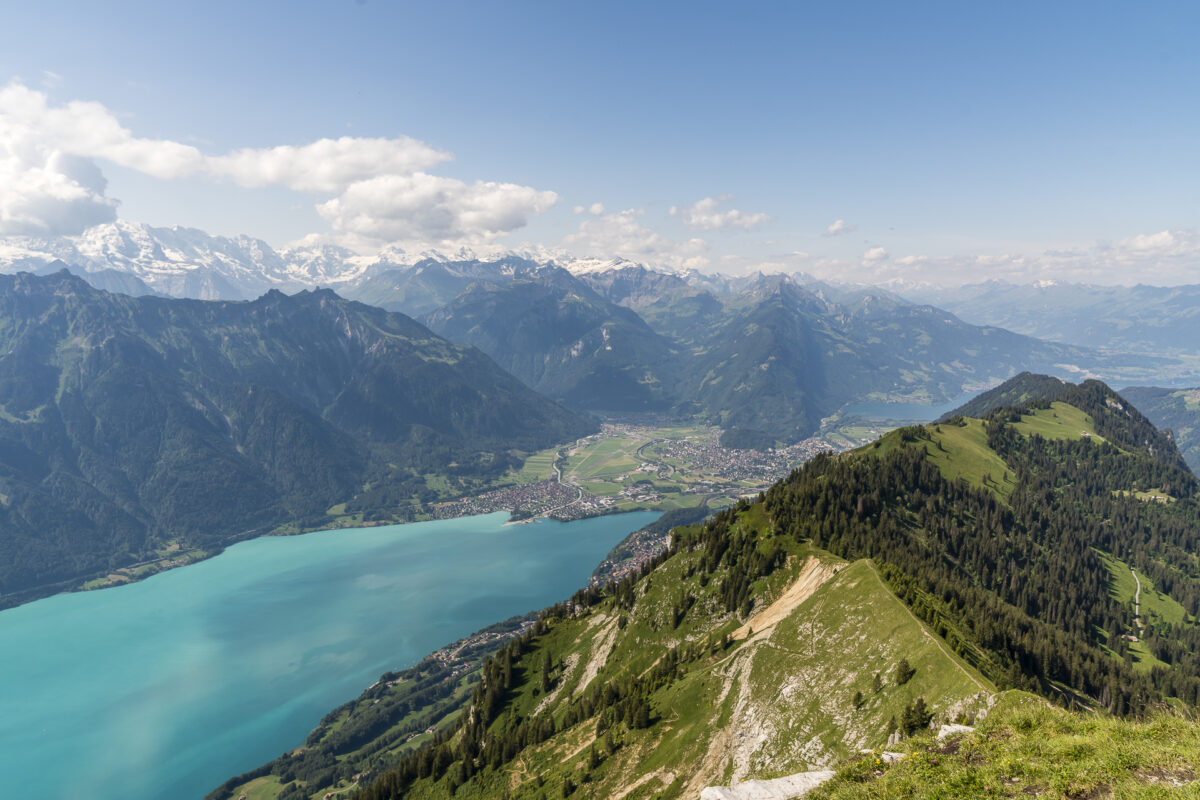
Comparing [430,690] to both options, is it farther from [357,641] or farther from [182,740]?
[182,740]

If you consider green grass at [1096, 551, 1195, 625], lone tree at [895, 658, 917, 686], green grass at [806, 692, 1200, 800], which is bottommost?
green grass at [1096, 551, 1195, 625]

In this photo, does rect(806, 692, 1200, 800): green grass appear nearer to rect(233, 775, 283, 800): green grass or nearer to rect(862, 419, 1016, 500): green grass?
rect(862, 419, 1016, 500): green grass

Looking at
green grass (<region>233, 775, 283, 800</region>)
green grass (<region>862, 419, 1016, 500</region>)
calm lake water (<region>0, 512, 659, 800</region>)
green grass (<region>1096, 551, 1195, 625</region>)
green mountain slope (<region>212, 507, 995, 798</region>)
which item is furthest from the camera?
green grass (<region>862, 419, 1016, 500</region>)

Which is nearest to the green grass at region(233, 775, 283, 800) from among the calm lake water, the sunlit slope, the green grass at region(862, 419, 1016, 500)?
the calm lake water

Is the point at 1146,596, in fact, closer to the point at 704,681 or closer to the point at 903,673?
the point at 704,681

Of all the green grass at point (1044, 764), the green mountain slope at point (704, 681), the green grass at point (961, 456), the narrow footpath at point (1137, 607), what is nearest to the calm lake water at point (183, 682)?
the green mountain slope at point (704, 681)

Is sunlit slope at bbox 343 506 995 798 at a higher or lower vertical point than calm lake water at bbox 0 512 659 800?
higher
